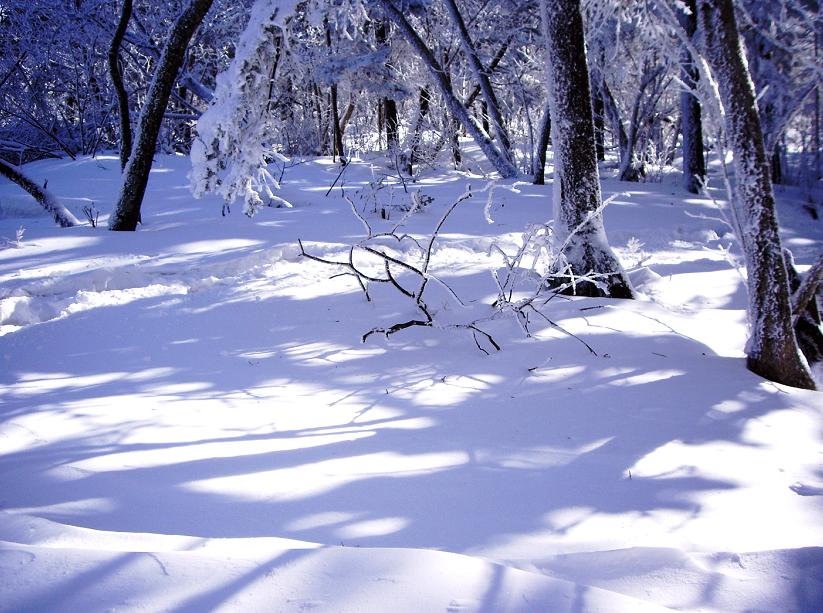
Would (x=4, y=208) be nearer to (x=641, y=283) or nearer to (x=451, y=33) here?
(x=641, y=283)

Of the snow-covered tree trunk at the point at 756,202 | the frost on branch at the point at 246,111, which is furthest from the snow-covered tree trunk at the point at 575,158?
the frost on branch at the point at 246,111

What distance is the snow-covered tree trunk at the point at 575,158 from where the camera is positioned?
5.11 m

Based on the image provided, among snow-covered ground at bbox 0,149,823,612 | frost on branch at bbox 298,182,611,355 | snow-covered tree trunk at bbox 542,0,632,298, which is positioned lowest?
snow-covered ground at bbox 0,149,823,612

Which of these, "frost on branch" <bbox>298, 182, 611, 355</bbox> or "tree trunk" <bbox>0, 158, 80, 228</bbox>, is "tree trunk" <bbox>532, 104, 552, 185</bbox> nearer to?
"frost on branch" <bbox>298, 182, 611, 355</bbox>

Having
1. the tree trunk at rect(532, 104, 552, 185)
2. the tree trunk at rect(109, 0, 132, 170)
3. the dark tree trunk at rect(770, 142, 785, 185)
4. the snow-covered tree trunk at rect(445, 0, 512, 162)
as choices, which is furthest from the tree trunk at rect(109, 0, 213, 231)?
the dark tree trunk at rect(770, 142, 785, 185)

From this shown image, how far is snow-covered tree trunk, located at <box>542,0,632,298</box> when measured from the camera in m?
5.11

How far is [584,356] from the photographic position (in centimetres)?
403

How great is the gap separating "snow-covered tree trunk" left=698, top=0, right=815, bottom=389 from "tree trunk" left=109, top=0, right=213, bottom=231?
637cm

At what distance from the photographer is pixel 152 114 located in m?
7.51

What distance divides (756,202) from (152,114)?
737cm

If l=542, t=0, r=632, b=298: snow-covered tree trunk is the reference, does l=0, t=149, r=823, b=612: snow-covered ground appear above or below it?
below

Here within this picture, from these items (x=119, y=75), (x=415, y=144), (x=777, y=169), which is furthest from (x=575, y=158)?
(x=777, y=169)

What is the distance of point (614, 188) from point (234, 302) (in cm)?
948

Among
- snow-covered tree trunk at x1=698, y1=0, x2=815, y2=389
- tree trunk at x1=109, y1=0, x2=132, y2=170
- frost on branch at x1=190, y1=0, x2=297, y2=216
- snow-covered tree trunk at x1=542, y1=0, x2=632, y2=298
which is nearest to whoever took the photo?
snow-covered tree trunk at x1=698, y1=0, x2=815, y2=389
